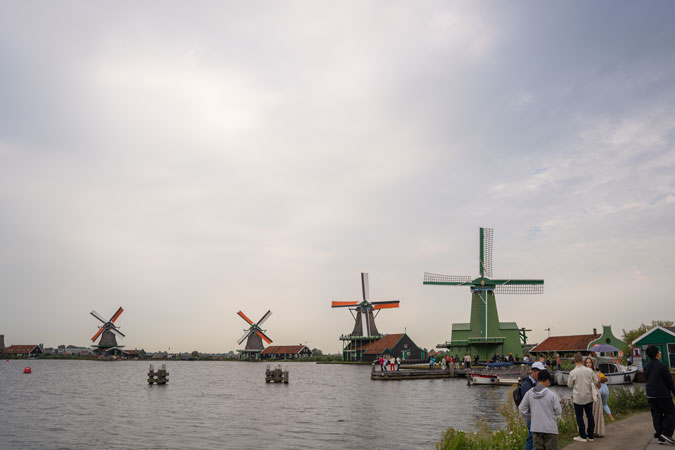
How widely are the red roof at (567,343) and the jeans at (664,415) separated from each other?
51414mm

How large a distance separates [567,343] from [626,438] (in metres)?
55.5

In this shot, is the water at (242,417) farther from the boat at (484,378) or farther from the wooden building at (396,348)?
the wooden building at (396,348)

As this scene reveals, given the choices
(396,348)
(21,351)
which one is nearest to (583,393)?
(396,348)

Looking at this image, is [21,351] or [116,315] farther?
[21,351]

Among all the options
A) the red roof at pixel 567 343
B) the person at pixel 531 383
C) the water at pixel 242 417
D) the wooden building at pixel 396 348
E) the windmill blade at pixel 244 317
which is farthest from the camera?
the windmill blade at pixel 244 317

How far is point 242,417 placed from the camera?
2386 centimetres

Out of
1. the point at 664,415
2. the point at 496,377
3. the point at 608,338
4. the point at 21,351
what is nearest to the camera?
the point at 664,415

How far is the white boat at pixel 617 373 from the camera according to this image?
30405 millimetres

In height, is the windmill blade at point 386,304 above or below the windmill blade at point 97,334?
above

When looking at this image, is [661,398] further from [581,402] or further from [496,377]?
[496,377]

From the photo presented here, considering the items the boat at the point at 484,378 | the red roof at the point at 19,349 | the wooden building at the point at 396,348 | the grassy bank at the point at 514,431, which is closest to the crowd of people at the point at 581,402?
the grassy bank at the point at 514,431

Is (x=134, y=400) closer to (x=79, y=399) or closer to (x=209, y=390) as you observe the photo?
(x=79, y=399)

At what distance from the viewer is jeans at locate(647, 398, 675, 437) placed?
9837mm

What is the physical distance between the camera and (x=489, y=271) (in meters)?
57.8
